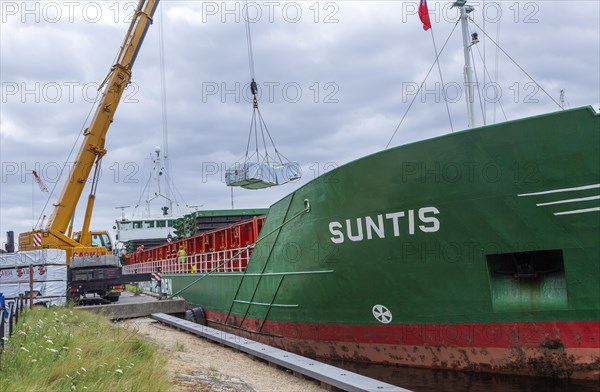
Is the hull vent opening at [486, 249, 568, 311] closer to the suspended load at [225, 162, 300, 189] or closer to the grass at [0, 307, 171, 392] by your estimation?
the grass at [0, 307, 171, 392]

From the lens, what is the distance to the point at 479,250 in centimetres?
653

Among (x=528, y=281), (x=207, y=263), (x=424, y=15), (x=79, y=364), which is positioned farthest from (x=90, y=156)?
(x=528, y=281)

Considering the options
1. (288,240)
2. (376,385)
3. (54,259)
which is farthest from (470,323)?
(54,259)

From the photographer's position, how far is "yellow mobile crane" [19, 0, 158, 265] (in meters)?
15.9

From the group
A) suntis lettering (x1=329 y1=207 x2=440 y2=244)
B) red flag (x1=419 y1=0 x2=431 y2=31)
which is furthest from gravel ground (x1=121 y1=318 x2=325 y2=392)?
red flag (x1=419 y1=0 x2=431 y2=31)

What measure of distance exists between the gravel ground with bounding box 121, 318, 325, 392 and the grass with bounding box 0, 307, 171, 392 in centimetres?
34

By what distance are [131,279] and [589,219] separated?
14232 mm

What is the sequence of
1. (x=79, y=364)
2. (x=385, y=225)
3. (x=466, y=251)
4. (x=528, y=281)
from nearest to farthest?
(x=79, y=364) → (x=528, y=281) → (x=466, y=251) → (x=385, y=225)

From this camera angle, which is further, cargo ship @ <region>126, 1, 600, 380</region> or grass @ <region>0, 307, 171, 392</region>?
cargo ship @ <region>126, 1, 600, 380</region>

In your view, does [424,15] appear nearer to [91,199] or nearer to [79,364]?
[79,364]

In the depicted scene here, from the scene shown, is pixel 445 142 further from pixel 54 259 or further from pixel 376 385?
pixel 54 259

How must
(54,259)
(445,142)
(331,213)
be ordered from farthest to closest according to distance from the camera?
(54,259), (331,213), (445,142)

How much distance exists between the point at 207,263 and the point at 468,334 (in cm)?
1056

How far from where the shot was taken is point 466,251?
261 inches
